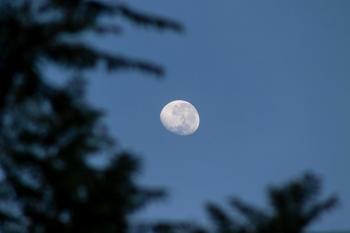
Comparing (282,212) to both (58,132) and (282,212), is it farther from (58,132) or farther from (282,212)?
(58,132)

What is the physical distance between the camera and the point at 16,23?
25.7 feet

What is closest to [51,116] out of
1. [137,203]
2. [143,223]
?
[143,223]

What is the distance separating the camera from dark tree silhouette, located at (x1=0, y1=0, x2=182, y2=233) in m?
7.93

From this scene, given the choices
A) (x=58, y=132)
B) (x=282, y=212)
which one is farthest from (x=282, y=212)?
(x=58, y=132)

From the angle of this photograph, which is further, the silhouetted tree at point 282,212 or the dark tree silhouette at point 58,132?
the silhouetted tree at point 282,212

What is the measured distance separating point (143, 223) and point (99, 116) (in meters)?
2.26

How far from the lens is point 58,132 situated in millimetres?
10234

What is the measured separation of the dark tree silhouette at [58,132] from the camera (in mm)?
7934

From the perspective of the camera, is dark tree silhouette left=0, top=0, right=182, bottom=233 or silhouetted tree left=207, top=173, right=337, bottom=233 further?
silhouetted tree left=207, top=173, right=337, bottom=233

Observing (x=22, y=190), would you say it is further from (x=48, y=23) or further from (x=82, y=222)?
(x=48, y=23)

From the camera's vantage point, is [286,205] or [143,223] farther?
[286,205]

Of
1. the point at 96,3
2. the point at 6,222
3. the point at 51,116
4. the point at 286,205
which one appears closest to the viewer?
the point at 96,3

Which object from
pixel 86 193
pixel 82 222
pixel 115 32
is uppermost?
pixel 115 32

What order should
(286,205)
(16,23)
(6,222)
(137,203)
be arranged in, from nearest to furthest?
(16,23), (6,222), (137,203), (286,205)
